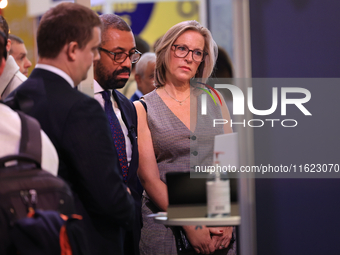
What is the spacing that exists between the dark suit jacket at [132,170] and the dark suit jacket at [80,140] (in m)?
0.39

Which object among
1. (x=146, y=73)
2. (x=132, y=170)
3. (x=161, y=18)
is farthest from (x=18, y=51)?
(x=161, y=18)

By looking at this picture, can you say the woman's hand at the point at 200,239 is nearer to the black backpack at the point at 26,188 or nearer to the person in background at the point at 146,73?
the black backpack at the point at 26,188

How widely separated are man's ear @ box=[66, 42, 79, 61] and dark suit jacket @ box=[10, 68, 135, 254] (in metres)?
0.09

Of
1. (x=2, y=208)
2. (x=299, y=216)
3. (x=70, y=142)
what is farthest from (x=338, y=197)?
(x=2, y=208)

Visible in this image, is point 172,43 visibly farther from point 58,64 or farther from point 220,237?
point 220,237

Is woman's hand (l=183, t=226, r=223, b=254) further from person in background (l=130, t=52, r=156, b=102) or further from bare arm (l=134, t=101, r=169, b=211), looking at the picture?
person in background (l=130, t=52, r=156, b=102)

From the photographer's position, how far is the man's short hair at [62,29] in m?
1.46

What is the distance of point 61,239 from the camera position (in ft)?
3.86

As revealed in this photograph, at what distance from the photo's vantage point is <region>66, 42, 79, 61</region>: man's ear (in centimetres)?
147

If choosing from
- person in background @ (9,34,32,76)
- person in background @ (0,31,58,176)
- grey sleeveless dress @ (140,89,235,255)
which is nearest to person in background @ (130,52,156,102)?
person in background @ (9,34,32,76)

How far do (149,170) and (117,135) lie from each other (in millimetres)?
300

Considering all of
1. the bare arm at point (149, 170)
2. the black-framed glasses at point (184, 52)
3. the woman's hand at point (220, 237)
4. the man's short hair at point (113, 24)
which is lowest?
the woman's hand at point (220, 237)

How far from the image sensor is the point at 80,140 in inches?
55.7

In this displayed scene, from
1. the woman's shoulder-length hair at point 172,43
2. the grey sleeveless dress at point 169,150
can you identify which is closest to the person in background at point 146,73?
the woman's shoulder-length hair at point 172,43
